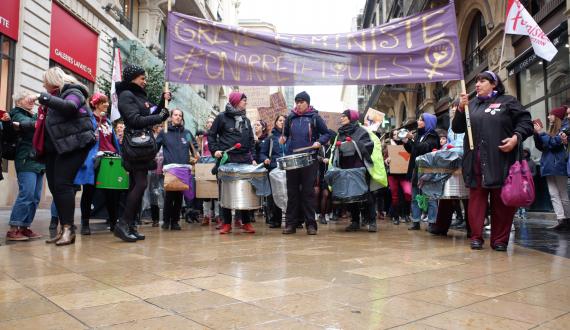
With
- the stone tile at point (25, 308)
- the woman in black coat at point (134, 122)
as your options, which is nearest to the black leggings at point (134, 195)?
the woman in black coat at point (134, 122)

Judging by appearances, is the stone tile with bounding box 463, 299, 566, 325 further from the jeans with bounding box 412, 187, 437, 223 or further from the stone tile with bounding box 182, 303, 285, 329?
the jeans with bounding box 412, 187, 437, 223

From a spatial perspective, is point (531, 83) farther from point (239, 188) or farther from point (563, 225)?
point (239, 188)

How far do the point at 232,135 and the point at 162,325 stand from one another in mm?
4519

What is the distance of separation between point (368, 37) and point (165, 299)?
207 inches

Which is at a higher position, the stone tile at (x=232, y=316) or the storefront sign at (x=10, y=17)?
the storefront sign at (x=10, y=17)

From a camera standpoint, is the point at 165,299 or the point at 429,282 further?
the point at 429,282

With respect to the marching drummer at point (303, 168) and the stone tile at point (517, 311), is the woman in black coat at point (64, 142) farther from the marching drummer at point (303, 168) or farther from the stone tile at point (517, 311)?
the stone tile at point (517, 311)

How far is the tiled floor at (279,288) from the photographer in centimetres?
226

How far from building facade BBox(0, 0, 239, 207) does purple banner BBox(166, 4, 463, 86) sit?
7.58 metres

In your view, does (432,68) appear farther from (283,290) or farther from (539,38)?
(283,290)

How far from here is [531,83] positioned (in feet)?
41.4

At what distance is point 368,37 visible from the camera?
6.80 meters

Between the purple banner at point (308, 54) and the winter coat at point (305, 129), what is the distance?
518 mm

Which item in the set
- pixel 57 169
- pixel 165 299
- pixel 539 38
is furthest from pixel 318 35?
pixel 165 299
